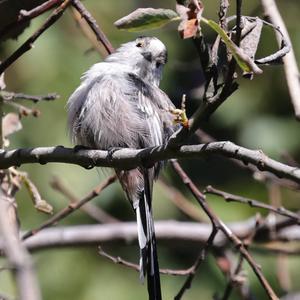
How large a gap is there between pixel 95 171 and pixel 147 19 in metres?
3.41

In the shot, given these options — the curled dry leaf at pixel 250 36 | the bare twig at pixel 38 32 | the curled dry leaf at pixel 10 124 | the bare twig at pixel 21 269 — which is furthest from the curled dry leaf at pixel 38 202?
the bare twig at pixel 21 269

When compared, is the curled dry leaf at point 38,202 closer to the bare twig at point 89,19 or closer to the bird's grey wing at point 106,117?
the bird's grey wing at point 106,117

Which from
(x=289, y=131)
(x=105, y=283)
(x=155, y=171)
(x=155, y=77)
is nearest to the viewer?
(x=155, y=171)

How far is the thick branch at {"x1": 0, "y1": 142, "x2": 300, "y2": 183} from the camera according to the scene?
77.2 inches

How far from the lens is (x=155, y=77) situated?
401 centimetres

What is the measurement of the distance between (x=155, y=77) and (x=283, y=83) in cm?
304

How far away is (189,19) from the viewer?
1.81 m

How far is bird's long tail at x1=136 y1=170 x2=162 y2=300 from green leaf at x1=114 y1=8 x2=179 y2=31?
4.75 ft

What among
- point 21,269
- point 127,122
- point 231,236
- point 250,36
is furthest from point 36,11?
point 21,269

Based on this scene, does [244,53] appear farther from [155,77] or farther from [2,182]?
[155,77]

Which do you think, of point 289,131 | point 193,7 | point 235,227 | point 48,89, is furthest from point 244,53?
point 289,131

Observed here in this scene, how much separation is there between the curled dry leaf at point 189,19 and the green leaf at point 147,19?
2cm

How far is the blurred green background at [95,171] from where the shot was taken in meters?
5.34

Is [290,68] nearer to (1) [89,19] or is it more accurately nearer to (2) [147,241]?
(1) [89,19]
